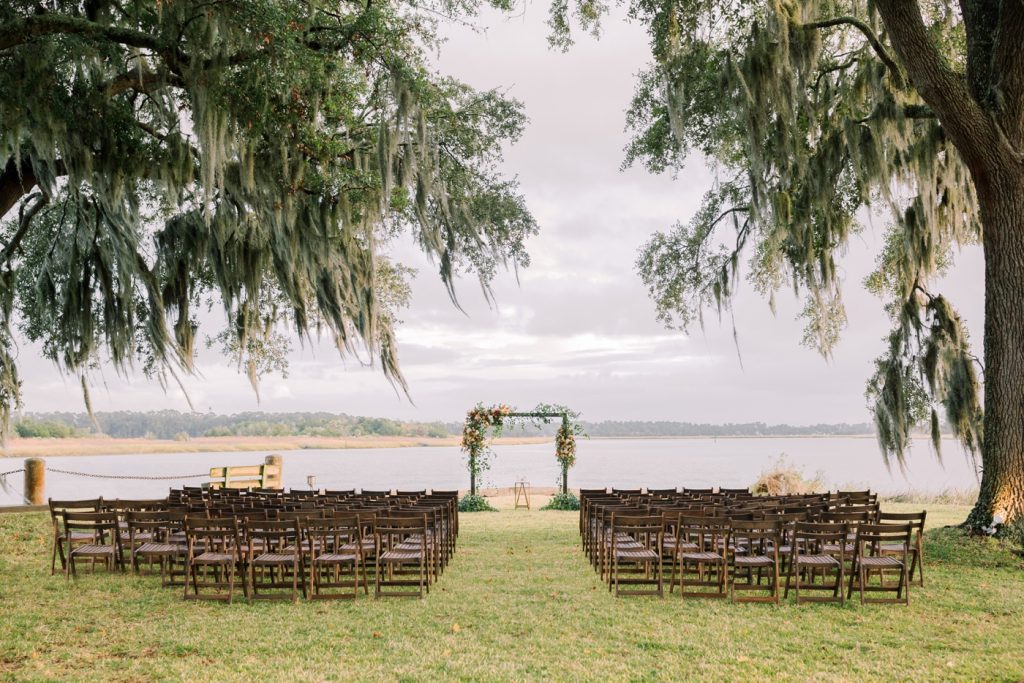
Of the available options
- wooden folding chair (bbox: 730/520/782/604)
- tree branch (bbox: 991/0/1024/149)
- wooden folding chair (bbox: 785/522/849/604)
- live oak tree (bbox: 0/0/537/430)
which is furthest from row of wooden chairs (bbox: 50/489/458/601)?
tree branch (bbox: 991/0/1024/149)

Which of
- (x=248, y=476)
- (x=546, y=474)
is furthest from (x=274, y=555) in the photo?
(x=546, y=474)

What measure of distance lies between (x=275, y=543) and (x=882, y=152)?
28.9 ft

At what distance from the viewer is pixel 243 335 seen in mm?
9781

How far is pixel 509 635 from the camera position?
5469 millimetres

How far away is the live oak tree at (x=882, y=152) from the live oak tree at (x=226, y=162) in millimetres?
3050

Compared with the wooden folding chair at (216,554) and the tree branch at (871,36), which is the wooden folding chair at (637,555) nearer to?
the wooden folding chair at (216,554)

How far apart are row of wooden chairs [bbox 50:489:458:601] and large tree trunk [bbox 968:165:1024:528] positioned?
648 cm

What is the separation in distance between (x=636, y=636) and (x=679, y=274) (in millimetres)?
9611

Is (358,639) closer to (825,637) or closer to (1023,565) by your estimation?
(825,637)

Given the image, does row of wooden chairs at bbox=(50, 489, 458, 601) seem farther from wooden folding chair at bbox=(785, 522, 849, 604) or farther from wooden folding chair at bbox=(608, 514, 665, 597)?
wooden folding chair at bbox=(785, 522, 849, 604)

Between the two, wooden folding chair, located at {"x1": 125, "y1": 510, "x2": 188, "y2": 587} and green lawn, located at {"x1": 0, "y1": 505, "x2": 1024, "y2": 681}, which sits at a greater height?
wooden folding chair, located at {"x1": 125, "y1": 510, "x2": 188, "y2": 587}

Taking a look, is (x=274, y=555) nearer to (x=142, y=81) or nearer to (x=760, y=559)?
(x=760, y=559)

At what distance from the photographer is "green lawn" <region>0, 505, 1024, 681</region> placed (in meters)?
4.62

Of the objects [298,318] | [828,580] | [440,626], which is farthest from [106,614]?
[828,580]
